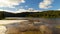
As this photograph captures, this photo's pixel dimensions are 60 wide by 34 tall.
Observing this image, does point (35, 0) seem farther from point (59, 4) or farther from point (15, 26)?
point (15, 26)

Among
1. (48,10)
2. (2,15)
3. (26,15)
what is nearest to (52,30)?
(48,10)

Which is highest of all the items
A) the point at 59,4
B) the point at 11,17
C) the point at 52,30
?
the point at 59,4

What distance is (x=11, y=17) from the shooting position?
5.73 ft

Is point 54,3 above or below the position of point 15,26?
above

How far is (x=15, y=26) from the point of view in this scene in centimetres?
174

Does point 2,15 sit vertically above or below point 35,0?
below

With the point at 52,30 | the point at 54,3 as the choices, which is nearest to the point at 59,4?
the point at 54,3

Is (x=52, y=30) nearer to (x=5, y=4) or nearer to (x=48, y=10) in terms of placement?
(x=48, y=10)

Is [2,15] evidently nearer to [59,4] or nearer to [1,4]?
[1,4]

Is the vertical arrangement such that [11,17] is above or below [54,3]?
below

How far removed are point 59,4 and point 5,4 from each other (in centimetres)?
74

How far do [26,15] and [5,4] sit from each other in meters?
0.33

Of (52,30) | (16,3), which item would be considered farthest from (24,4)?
(52,30)

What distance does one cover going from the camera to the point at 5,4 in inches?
69.0
